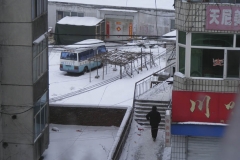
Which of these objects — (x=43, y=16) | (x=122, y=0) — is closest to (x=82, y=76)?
(x=122, y=0)

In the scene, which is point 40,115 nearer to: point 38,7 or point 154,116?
point 38,7

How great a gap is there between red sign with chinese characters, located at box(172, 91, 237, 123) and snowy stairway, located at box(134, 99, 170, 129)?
2913mm

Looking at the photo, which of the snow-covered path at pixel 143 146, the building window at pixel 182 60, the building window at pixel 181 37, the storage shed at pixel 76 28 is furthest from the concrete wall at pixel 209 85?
the storage shed at pixel 76 28

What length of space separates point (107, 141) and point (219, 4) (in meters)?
6.22

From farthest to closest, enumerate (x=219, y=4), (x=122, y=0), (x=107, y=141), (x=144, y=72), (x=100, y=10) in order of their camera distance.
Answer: (x=122, y=0)
(x=100, y=10)
(x=144, y=72)
(x=107, y=141)
(x=219, y=4)

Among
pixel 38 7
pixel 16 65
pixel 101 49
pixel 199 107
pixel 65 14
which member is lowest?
pixel 101 49

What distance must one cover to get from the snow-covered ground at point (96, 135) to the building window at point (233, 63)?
2335mm

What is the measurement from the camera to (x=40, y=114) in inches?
475

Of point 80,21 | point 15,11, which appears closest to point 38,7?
point 15,11

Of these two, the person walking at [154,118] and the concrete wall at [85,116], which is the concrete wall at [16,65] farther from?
the concrete wall at [85,116]

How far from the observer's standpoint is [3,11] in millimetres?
10672

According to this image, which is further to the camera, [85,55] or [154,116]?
[85,55]

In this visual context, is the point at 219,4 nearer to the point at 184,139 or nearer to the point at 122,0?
the point at 184,139

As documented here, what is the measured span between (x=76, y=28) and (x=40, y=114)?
770 inches
